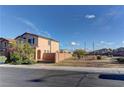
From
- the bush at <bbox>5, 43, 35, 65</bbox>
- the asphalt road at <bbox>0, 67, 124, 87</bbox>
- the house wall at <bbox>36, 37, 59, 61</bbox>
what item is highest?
the house wall at <bbox>36, 37, 59, 61</bbox>

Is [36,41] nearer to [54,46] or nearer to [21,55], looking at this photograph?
[21,55]

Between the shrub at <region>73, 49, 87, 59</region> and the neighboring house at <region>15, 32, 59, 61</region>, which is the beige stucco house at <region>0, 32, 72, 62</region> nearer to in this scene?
the neighboring house at <region>15, 32, 59, 61</region>

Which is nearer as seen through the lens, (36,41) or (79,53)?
(36,41)

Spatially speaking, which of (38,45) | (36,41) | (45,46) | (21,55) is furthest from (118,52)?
(21,55)

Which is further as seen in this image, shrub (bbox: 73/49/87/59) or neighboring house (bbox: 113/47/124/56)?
neighboring house (bbox: 113/47/124/56)

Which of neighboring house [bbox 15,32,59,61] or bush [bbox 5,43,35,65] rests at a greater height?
neighboring house [bbox 15,32,59,61]

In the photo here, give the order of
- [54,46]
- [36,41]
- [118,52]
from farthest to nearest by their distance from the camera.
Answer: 1. [118,52]
2. [54,46]
3. [36,41]

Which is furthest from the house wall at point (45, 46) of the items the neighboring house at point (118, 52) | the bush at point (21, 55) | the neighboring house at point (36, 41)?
the neighboring house at point (118, 52)

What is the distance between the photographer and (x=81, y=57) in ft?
139

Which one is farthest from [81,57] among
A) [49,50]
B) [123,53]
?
[123,53]

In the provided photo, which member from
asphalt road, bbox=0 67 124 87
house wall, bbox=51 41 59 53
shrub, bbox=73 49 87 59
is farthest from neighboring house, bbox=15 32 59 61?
asphalt road, bbox=0 67 124 87
